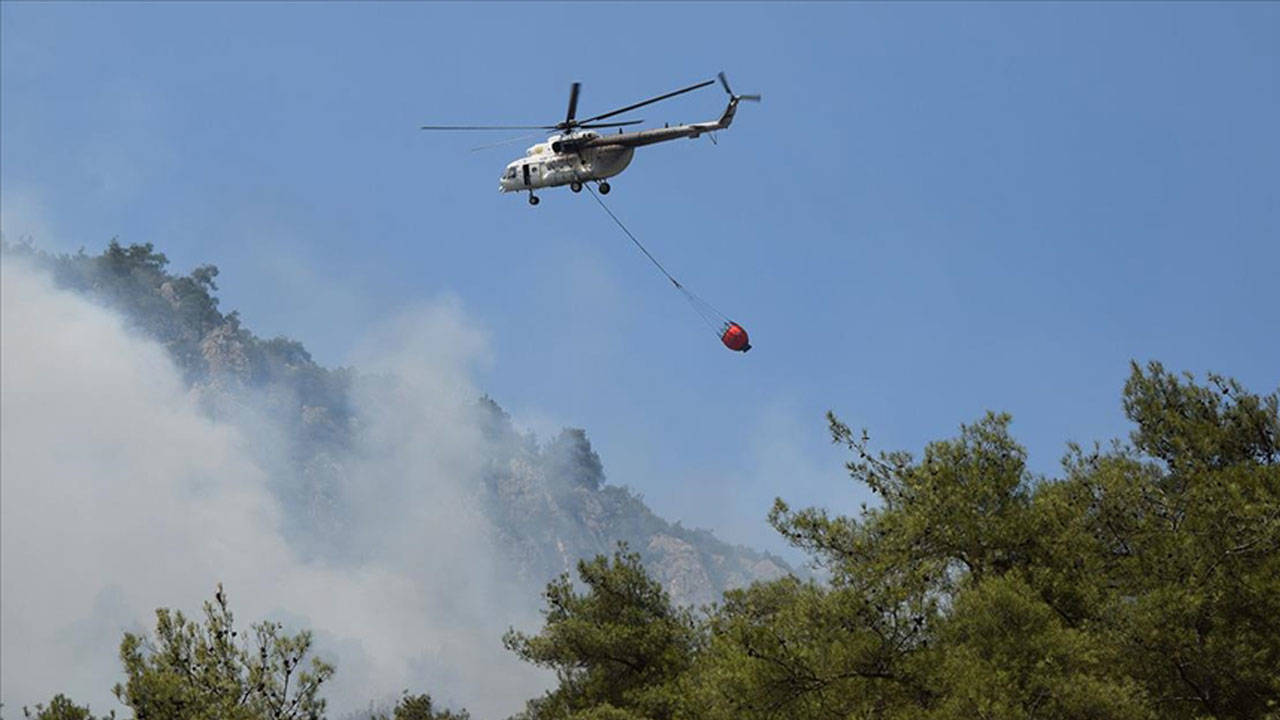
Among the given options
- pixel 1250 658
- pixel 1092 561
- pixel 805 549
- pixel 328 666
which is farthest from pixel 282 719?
pixel 1250 658

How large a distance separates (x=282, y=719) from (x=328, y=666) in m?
1.77

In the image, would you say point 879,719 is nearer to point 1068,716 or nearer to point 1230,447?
point 1068,716

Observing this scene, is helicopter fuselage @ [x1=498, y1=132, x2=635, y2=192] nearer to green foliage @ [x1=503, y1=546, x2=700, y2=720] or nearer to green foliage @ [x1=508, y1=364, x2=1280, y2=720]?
green foliage @ [x1=503, y1=546, x2=700, y2=720]

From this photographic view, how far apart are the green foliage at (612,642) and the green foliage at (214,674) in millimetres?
9813

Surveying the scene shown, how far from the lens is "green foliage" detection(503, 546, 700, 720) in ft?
121

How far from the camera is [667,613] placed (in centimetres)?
3975

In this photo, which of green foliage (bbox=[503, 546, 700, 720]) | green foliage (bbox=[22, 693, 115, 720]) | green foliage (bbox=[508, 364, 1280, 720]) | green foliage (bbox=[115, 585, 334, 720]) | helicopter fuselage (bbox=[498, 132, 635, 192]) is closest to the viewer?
green foliage (bbox=[508, 364, 1280, 720])

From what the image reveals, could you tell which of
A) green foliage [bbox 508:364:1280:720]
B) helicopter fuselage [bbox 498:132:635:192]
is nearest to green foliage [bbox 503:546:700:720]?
green foliage [bbox 508:364:1280:720]

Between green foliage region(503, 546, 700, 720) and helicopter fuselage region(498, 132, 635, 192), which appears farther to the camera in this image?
helicopter fuselage region(498, 132, 635, 192)

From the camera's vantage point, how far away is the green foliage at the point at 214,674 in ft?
86.4

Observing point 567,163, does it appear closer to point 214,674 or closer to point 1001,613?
point 214,674

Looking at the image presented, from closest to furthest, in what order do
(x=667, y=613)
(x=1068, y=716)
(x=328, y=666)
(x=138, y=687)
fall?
1. (x=1068, y=716)
2. (x=138, y=687)
3. (x=328, y=666)
4. (x=667, y=613)

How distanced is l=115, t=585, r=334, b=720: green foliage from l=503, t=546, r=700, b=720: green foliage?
9813mm

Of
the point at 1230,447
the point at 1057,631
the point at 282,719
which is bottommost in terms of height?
the point at 1057,631
